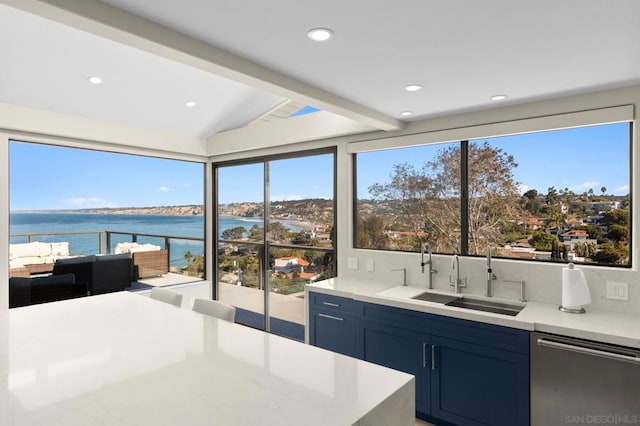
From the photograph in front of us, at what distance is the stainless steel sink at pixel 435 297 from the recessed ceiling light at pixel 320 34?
2008mm

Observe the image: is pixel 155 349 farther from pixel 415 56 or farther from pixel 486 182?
pixel 486 182

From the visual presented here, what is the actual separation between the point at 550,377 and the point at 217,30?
8.27ft

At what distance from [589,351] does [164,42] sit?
103 inches

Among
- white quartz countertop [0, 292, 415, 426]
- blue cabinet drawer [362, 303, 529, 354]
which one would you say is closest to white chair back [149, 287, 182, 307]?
white quartz countertop [0, 292, 415, 426]

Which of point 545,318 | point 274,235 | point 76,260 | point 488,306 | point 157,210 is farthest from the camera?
point 157,210

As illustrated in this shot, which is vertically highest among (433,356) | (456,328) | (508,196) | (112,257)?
(508,196)

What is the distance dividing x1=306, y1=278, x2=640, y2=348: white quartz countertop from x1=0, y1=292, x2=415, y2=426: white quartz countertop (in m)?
1.19

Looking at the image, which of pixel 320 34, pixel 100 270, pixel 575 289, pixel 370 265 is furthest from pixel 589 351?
pixel 100 270

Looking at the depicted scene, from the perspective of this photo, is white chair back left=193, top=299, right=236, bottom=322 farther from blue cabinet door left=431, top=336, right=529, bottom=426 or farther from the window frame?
the window frame

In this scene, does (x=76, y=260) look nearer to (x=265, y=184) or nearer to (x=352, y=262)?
(x=265, y=184)

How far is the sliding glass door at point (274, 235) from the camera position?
13.4 ft

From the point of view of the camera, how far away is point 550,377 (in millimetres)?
2168

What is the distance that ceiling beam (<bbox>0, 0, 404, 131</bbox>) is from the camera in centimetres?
138

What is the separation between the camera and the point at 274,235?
14.8 ft
